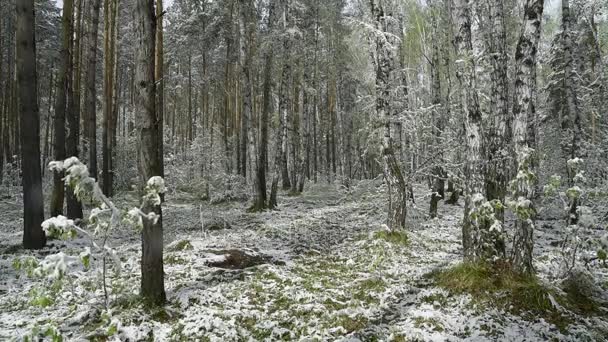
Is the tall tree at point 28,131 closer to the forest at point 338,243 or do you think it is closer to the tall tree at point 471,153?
the forest at point 338,243

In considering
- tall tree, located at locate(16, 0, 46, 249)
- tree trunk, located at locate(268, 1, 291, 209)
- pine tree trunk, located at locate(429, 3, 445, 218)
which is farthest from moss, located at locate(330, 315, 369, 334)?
tree trunk, located at locate(268, 1, 291, 209)

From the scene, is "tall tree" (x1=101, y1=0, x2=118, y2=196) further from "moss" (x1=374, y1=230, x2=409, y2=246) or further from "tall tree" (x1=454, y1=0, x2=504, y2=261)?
"tall tree" (x1=454, y1=0, x2=504, y2=261)

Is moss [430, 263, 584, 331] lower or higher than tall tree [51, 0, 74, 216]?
lower

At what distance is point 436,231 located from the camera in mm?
9484

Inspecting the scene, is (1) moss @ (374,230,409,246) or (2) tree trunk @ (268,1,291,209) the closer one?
(1) moss @ (374,230,409,246)

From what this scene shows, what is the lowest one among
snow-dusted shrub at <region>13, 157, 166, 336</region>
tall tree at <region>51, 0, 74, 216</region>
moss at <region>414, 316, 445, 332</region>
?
moss at <region>414, 316, 445, 332</region>

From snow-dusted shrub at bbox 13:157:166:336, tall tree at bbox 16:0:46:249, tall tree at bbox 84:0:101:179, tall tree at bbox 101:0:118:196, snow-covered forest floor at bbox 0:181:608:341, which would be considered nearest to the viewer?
snow-dusted shrub at bbox 13:157:166:336

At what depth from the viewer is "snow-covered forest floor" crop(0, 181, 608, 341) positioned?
13.9 feet

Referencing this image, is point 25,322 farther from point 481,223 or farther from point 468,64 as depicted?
point 468,64

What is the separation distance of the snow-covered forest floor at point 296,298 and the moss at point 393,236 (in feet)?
0.08

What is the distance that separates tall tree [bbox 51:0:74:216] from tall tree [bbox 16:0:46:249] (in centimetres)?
178

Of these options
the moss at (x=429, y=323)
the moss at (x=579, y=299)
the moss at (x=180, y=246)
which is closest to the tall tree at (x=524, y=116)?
Answer: the moss at (x=579, y=299)

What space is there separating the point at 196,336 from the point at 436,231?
6.97 m

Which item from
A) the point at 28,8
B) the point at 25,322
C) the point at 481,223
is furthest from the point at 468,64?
the point at 28,8
